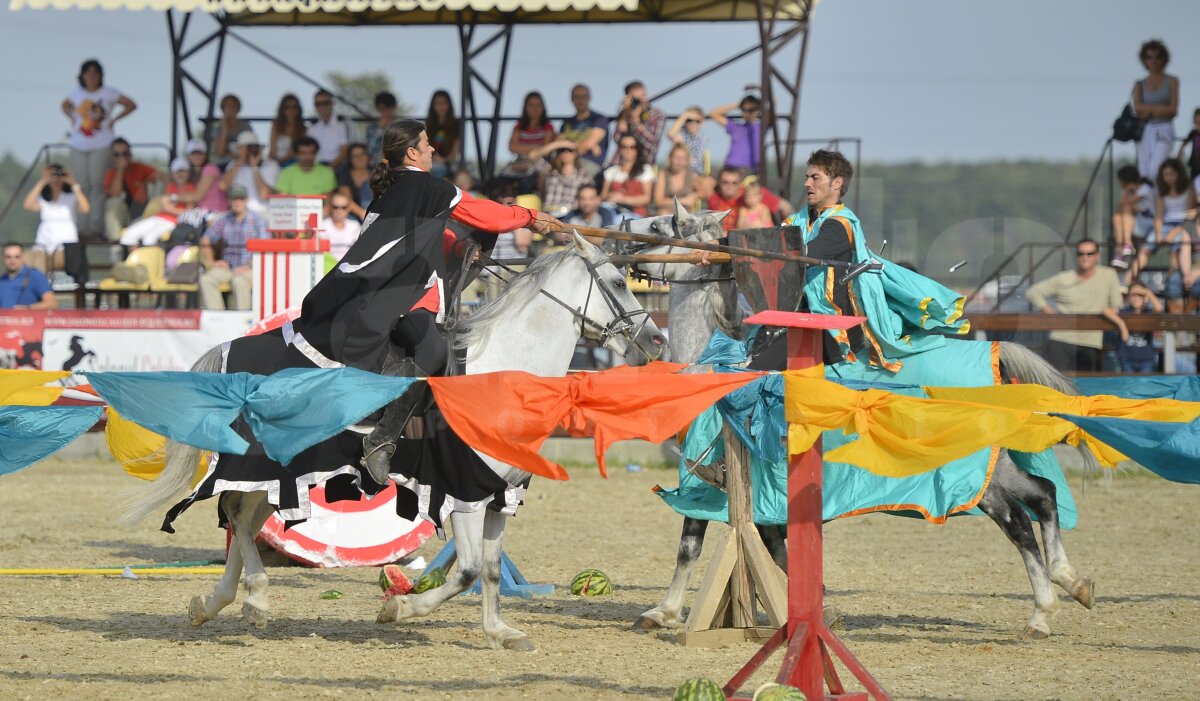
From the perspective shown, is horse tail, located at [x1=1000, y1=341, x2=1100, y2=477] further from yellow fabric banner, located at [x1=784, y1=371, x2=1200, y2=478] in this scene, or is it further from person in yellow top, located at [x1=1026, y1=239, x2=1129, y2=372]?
person in yellow top, located at [x1=1026, y1=239, x2=1129, y2=372]

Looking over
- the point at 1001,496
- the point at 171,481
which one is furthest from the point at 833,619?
the point at 171,481

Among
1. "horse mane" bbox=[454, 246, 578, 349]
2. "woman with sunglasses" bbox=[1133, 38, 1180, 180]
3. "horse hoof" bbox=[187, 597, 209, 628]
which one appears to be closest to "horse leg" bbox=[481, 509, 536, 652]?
"horse mane" bbox=[454, 246, 578, 349]

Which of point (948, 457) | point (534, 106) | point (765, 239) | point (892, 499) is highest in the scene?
point (534, 106)

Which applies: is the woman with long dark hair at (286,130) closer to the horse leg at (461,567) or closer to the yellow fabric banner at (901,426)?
the horse leg at (461,567)

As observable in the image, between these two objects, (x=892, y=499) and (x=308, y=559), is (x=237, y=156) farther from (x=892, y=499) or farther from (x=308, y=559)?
(x=892, y=499)

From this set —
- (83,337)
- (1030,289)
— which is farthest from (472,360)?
(1030,289)

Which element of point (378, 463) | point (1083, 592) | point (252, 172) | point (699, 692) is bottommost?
point (1083, 592)

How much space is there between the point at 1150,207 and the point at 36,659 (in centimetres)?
1322

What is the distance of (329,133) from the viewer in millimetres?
17281

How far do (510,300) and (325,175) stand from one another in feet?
34.4

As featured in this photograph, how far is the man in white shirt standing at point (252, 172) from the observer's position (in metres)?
16.8

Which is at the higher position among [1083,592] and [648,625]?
[1083,592]

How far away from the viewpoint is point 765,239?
18.6ft

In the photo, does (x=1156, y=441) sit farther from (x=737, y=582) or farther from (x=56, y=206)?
(x=56, y=206)
